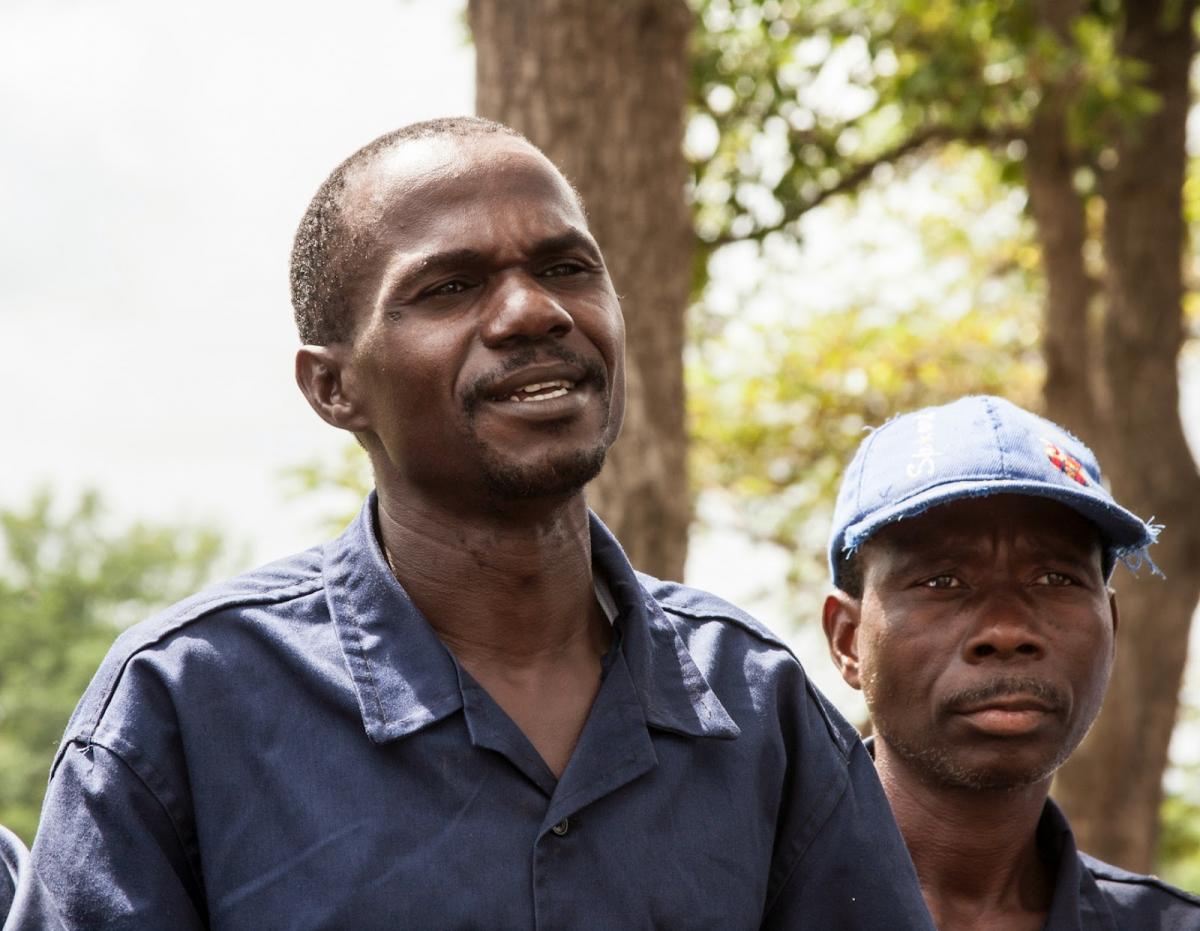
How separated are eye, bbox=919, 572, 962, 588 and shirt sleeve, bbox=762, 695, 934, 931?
56 cm

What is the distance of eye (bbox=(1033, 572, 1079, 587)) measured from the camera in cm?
296

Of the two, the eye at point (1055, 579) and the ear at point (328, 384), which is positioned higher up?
the ear at point (328, 384)

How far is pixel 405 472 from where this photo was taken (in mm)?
2428

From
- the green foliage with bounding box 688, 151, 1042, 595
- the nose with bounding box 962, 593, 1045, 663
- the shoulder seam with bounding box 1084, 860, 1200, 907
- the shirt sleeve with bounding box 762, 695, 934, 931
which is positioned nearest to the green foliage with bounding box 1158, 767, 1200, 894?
the green foliage with bounding box 688, 151, 1042, 595

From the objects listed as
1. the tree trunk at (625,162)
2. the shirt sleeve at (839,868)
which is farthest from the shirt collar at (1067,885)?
the tree trunk at (625,162)

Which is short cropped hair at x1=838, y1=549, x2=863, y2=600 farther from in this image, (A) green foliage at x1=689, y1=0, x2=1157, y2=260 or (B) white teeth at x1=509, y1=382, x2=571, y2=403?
(A) green foliage at x1=689, y1=0, x2=1157, y2=260

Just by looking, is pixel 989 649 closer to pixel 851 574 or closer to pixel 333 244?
pixel 851 574

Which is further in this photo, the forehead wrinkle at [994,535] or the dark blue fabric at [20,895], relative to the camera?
the forehead wrinkle at [994,535]

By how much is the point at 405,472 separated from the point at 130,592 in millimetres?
23472

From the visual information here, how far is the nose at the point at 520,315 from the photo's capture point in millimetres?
2330

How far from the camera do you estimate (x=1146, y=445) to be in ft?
31.1

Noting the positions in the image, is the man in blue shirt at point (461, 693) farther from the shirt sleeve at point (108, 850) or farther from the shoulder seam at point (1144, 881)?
the shoulder seam at point (1144, 881)

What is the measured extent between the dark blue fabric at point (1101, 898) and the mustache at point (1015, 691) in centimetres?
33

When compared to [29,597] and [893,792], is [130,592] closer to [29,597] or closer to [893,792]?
[29,597]
